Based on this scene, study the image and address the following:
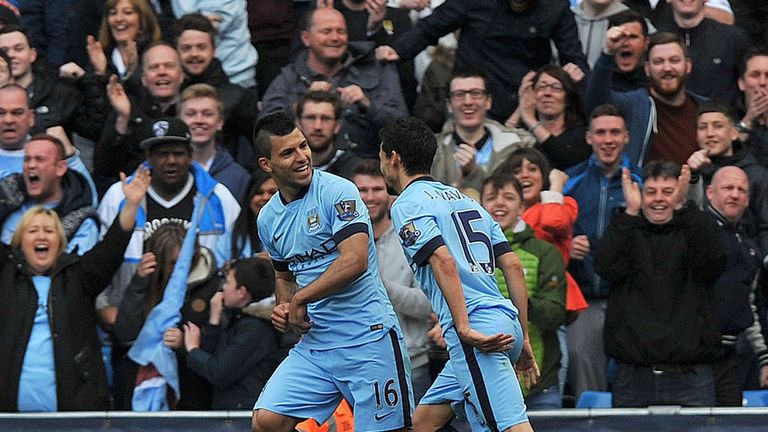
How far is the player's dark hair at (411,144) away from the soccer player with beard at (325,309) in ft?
1.40

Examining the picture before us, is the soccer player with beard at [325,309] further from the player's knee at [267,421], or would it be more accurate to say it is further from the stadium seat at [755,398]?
the stadium seat at [755,398]

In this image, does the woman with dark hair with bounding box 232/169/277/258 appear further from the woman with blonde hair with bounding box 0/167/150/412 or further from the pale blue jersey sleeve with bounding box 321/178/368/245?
the pale blue jersey sleeve with bounding box 321/178/368/245

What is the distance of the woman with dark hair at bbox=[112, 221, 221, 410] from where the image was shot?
9.71 metres

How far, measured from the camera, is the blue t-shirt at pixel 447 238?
7.44 metres

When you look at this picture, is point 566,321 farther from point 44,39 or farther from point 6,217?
point 44,39

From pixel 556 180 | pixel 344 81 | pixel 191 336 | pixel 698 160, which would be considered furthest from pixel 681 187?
pixel 191 336

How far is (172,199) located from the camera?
401 inches

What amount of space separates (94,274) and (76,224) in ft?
2.45

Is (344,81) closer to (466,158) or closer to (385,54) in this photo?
(385,54)

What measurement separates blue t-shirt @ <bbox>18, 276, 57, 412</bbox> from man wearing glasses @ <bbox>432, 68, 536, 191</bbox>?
282 cm

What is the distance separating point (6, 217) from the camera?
10.1 meters

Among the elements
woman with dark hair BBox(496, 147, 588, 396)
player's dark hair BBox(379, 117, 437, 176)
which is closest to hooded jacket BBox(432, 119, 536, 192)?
woman with dark hair BBox(496, 147, 588, 396)


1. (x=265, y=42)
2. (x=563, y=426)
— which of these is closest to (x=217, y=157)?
(x=265, y=42)

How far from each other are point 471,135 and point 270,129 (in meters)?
3.01
